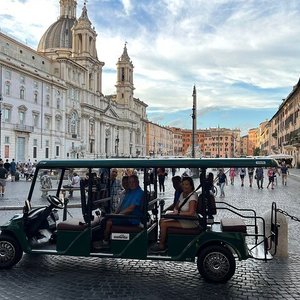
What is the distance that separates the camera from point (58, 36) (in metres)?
94.9

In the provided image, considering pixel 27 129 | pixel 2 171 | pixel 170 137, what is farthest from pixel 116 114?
pixel 2 171

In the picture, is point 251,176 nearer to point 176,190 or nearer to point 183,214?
point 176,190

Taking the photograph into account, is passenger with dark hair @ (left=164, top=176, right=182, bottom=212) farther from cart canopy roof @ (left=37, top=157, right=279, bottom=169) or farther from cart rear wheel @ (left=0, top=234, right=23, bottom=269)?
cart rear wheel @ (left=0, top=234, right=23, bottom=269)

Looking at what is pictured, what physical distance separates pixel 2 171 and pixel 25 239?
45.8 feet

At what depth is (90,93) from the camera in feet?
300

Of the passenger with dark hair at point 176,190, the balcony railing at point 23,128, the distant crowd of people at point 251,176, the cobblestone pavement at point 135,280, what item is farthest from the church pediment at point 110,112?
the cobblestone pavement at point 135,280

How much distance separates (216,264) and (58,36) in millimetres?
95334

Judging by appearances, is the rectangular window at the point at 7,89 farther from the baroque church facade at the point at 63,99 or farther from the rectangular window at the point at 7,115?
the rectangular window at the point at 7,115

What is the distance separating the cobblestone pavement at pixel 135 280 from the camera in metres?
5.71

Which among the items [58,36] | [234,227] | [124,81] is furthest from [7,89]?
[124,81]

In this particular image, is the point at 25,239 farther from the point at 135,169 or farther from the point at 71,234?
the point at 135,169

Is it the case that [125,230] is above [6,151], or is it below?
below

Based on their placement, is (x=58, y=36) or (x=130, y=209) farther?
(x=58, y=36)

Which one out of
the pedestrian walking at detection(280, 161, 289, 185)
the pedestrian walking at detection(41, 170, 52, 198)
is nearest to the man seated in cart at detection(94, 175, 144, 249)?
the pedestrian walking at detection(41, 170, 52, 198)
